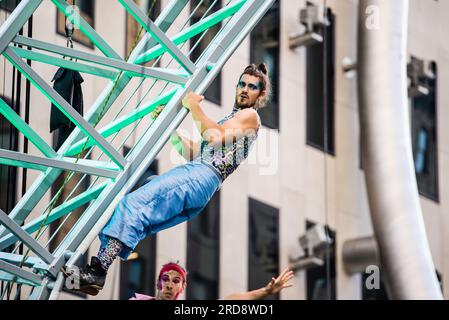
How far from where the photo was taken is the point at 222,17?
1572 cm

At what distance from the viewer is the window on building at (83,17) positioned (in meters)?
20.2

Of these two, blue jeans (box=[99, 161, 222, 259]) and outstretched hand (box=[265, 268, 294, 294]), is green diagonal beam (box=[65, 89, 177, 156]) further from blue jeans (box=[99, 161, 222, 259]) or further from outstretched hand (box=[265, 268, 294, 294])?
outstretched hand (box=[265, 268, 294, 294])

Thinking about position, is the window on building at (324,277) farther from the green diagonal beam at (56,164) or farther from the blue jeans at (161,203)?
the green diagonal beam at (56,164)

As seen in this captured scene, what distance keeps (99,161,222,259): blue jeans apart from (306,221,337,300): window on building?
834 centimetres

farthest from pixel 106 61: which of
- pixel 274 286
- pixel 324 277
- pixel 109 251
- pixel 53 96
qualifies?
pixel 324 277

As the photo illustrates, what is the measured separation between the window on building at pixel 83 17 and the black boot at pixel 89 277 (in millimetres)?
6125

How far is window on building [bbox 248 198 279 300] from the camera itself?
22.1 metres

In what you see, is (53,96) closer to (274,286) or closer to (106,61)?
(106,61)

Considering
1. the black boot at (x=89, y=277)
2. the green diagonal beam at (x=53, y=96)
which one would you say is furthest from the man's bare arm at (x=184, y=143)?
the black boot at (x=89, y=277)

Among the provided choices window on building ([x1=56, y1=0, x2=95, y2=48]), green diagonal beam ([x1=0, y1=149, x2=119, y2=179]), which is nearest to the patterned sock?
green diagonal beam ([x1=0, y1=149, x2=119, y2=179])

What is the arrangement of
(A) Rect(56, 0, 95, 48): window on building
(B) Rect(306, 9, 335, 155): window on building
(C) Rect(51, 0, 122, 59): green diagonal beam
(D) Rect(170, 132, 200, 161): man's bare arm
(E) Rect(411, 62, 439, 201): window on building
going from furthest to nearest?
(E) Rect(411, 62, 439, 201): window on building → (B) Rect(306, 9, 335, 155): window on building → (A) Rect(56, 0, 95, 48): window on building → (D) Rect(170, 132, 200, 161): man's bare arm → (C) Rect(51, 0, 122, 59): green diagonal beam

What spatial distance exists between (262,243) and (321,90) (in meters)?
2.57

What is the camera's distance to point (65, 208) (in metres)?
15.1
